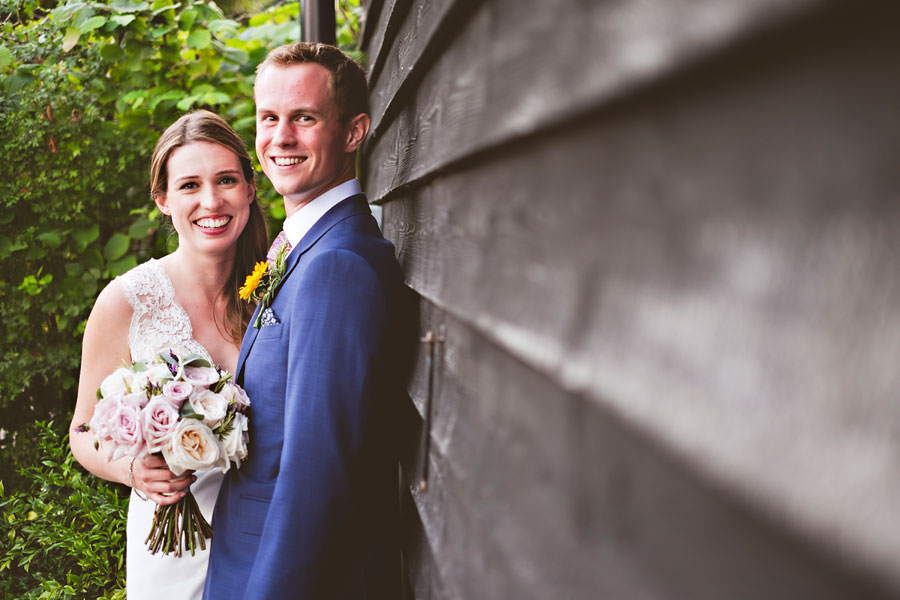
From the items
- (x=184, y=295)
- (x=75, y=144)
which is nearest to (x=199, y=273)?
(x=184, y=295)

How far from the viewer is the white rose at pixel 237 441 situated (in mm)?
1646

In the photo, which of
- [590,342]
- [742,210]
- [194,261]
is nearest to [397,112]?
[194,261]

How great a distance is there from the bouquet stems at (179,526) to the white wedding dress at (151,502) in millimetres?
Result: 137

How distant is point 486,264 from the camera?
31.9 inches

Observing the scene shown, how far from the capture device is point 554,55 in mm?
568

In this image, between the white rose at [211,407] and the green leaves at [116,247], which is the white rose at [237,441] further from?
the green leaves at [116,247]

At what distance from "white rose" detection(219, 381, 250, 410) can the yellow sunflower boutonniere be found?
0.19 m

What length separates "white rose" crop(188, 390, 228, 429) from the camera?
5.48ft

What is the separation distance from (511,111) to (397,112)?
4.50 ft

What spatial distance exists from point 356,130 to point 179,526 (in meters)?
1.40

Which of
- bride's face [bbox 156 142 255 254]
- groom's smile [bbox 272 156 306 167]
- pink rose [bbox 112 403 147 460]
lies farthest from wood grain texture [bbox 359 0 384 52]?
pink rose [bbox 112 403 147 460]

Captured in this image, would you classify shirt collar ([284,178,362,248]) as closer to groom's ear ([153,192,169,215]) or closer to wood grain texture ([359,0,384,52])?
groom's ear ([153,192,169,215])

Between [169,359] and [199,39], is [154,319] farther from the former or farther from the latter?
[199,39]

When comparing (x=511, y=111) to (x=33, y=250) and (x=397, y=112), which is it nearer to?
(x=397, y=112)
